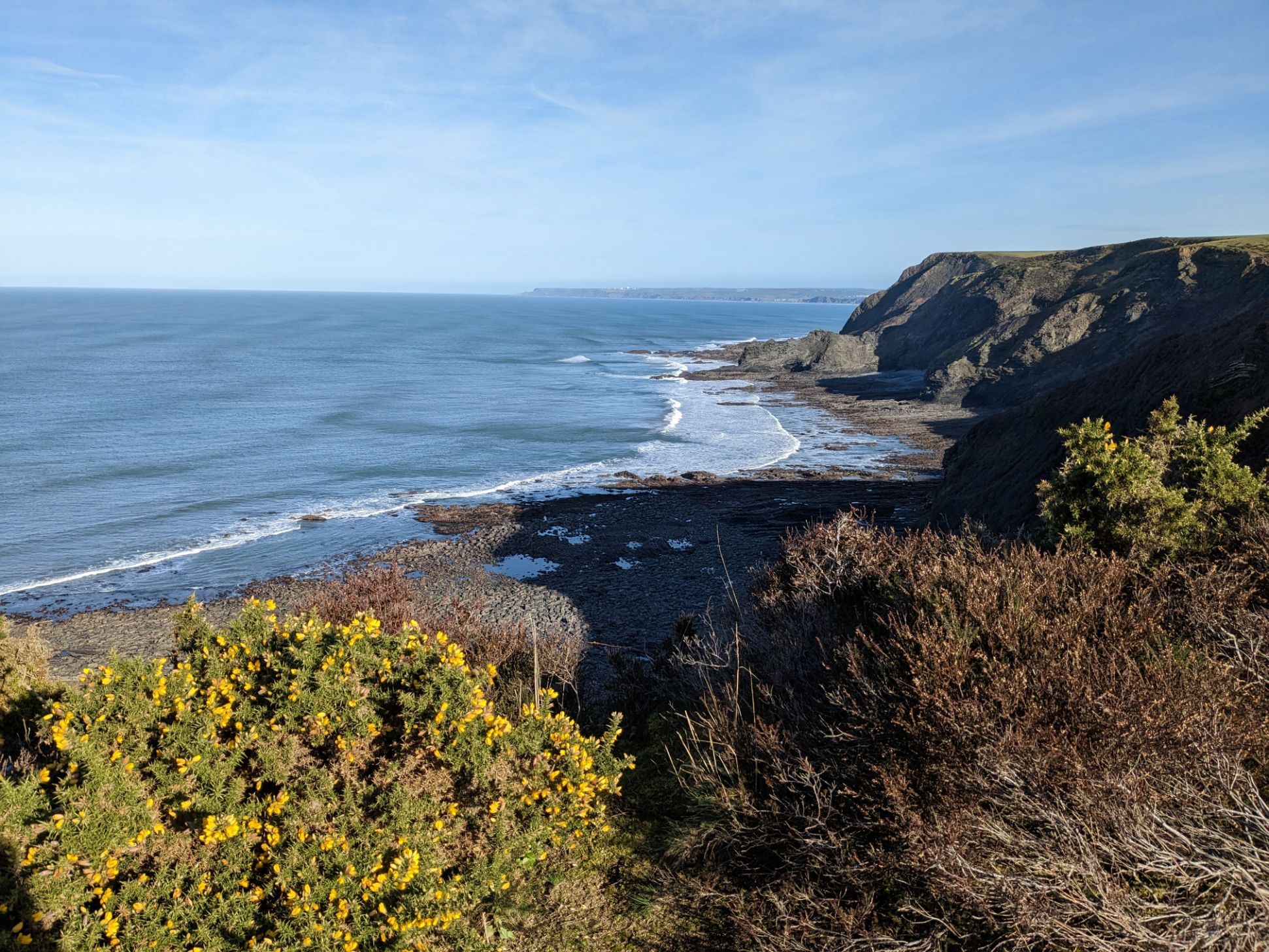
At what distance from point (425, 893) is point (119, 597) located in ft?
71.9

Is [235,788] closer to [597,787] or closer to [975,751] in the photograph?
[597,787]

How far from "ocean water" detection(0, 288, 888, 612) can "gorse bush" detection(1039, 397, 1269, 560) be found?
73.8 ft

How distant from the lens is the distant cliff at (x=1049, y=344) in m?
20.1

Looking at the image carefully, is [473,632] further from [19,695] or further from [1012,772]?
[1012,772]

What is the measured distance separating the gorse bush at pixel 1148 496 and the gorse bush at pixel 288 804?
685 cm

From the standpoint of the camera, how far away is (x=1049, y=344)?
5691cm

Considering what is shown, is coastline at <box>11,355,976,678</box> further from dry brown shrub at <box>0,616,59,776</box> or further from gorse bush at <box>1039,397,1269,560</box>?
dry brown shrub at <box>0,616,59,776</box>

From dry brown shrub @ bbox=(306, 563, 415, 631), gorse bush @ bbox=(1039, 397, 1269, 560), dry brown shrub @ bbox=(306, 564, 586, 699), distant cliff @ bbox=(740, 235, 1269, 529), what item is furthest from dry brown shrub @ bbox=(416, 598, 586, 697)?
distant cliff @ bbox=(740, 235, 1269, 529)

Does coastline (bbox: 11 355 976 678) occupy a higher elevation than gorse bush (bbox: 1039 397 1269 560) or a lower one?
lower

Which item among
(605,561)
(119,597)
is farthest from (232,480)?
(605,561)

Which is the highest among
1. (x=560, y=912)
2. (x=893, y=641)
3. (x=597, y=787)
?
(x=893, y=641)

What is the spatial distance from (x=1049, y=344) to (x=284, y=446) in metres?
51.1

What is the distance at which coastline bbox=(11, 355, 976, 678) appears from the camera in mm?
20547

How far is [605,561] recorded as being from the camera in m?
25.8
